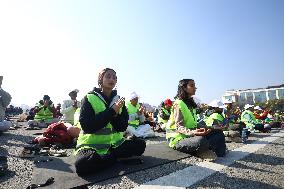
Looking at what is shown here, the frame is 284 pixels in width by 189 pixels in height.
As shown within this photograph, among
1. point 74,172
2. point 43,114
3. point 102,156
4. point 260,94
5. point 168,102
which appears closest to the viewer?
point 74,172

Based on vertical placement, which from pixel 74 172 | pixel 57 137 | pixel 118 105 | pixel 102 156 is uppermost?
pixel 118 105

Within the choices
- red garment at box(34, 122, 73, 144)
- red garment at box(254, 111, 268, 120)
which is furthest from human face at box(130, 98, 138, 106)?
red garment at box(254, 111, 268, 120)

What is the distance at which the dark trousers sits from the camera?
597 cm

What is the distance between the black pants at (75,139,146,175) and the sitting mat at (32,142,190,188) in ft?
0.31

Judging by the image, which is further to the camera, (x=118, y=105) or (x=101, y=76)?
(x=101, y=76)

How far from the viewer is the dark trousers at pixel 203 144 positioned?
597cm

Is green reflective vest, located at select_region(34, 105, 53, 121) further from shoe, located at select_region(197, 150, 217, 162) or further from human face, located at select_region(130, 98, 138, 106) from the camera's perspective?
shoe, located at select_region(197, 150, 217, 162)

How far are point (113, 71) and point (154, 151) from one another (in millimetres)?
2440

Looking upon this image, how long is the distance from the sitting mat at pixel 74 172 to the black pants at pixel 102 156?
0.09m

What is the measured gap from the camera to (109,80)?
5.25 m

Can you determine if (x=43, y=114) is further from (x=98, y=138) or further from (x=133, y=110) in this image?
(x=98, y=138)

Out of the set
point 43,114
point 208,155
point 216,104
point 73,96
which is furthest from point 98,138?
point 43,114

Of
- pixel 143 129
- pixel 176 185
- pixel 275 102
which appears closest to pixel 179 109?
pixel 176 185

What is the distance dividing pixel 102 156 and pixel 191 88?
105 inches
